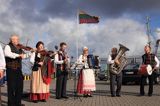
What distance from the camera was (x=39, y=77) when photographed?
14125 mm

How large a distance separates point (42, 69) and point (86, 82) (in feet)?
7.74

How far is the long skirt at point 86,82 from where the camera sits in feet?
52.5

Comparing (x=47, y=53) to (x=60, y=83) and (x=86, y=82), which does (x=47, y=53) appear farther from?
(x=86, y=82)

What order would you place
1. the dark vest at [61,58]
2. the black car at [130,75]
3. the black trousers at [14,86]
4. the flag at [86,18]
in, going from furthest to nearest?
the black car at [130,75]
the flag at [86,18]
the dark vest at [61,58]
the black trousers at [14,86]

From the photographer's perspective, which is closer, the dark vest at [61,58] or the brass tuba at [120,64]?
the dark vest at [61,58]

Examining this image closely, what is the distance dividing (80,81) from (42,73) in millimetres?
2332

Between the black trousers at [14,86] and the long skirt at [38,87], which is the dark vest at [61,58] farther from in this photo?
the black trousers at [14,86]

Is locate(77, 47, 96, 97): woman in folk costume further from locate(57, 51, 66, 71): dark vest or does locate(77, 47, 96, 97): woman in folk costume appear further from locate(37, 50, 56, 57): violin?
locate(37, 50, 56, 57): violin

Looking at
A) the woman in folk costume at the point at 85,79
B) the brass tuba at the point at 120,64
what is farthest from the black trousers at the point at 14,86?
the brass tuba at the point at 120,64

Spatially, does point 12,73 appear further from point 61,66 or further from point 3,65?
point 61,66

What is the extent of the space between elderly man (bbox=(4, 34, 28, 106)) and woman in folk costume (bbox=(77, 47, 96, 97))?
171 inches

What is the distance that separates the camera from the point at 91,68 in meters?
16.3

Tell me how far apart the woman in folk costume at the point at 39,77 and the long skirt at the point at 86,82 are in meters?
2.11

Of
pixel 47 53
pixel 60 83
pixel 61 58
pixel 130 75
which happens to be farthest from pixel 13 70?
pixel 130 75
